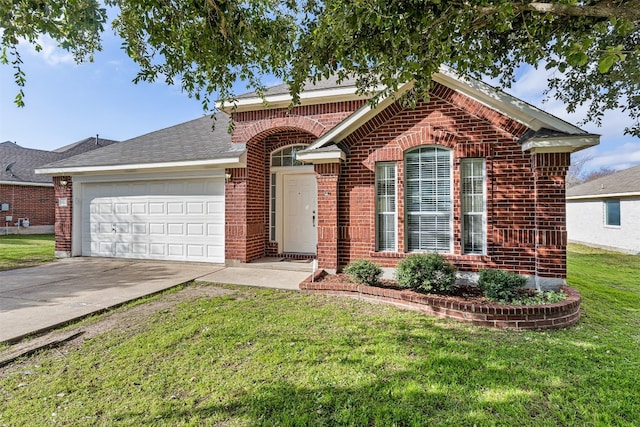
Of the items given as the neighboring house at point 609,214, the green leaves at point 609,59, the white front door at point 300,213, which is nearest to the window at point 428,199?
the white front door at point 300,213

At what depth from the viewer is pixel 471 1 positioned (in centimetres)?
379

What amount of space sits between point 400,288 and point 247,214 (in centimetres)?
502

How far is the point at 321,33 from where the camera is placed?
420 centimetres

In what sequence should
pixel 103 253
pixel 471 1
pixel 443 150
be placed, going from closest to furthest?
pixel 471 1 < pixel 443 150 < pixel 103 253

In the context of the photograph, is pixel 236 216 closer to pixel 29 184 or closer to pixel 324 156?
pixel 324 156

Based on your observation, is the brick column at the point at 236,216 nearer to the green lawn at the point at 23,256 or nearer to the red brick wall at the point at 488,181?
the red brick wall at the point at 488,181

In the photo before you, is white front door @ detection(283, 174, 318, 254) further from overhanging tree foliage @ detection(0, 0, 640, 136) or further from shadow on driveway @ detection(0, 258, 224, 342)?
overhanging tree foliage @ detection(0, 0, 640, 136)

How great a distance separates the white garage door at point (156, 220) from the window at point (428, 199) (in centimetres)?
568

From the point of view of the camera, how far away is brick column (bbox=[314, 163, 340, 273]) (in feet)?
23.2

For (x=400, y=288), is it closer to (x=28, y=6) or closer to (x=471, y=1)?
(x=471, y=1)

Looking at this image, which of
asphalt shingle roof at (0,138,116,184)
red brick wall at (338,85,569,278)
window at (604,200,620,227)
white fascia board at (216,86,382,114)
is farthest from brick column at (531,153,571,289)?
asphalt shingle roof at (0,138,116,184)

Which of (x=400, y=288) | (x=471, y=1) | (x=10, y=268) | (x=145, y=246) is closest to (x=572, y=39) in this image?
(x=471, y=1)

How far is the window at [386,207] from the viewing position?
6824 millimetres

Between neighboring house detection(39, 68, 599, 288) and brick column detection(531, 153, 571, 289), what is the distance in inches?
0.9
